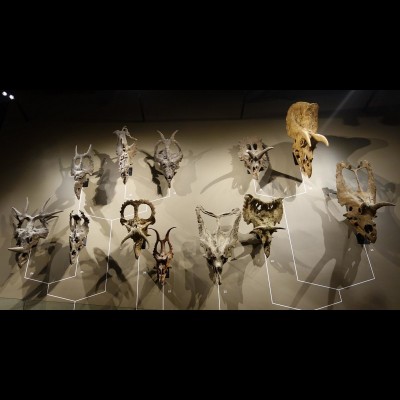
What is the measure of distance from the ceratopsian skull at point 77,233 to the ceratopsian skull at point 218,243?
1.37 metres

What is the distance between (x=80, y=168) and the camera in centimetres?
500

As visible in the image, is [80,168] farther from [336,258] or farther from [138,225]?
[336,258]

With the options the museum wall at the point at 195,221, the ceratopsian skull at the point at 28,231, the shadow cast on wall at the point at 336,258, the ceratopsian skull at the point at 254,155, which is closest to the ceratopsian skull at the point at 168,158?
the museum wall at the point at 195,221

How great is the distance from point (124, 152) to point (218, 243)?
1922 mm

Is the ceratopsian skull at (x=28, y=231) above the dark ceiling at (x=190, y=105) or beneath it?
beneath

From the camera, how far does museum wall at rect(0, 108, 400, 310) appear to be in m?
4.22

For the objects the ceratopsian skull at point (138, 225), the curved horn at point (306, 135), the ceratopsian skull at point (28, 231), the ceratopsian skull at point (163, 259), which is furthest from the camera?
the curved horn at point (306, 135)

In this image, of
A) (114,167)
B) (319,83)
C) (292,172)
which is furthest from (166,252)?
(319,83)

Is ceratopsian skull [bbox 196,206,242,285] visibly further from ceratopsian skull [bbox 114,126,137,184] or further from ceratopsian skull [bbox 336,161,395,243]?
ceratopsian skull [bbox 336,161,395,243]

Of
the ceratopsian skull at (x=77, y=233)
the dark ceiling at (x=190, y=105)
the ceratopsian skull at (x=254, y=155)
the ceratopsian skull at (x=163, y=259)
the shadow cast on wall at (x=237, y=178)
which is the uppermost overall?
the dark ceiling at (x=190, y=105)

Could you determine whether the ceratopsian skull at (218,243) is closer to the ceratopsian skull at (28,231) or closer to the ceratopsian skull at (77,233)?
the ceratopsian skull at (77,233)

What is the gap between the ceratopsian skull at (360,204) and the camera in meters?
4.27
